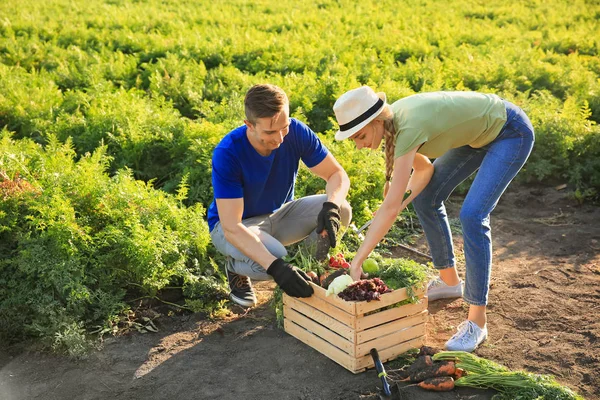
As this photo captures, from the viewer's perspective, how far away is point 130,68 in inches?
400

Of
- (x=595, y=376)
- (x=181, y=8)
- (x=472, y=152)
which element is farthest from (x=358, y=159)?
(x=181, y=8)

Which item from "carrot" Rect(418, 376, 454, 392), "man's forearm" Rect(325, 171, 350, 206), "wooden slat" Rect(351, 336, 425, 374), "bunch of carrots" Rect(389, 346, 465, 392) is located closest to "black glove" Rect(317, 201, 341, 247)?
"man's forearm" Rect(325, 171, 350, 206)

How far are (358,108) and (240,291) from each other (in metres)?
1.86

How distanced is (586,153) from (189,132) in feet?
14.3

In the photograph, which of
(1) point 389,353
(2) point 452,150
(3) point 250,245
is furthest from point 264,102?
(1) point 389,353

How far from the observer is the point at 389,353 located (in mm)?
4184

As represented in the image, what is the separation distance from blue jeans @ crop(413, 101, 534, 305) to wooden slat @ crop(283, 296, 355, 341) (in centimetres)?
86

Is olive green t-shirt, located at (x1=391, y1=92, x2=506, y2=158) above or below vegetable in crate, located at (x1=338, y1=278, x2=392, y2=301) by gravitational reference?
above

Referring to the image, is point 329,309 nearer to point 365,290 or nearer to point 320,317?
point 320,317

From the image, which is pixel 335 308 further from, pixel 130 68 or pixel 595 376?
pixel 130 68

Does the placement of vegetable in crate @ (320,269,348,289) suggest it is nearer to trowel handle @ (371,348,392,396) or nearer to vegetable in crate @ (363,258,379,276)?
vegetable in crate @ (363,258,379,276)

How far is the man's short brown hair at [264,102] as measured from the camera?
4.26 meters

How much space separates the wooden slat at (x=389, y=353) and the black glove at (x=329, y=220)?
34.1 inches

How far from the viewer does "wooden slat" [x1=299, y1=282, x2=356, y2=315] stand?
393 cm
